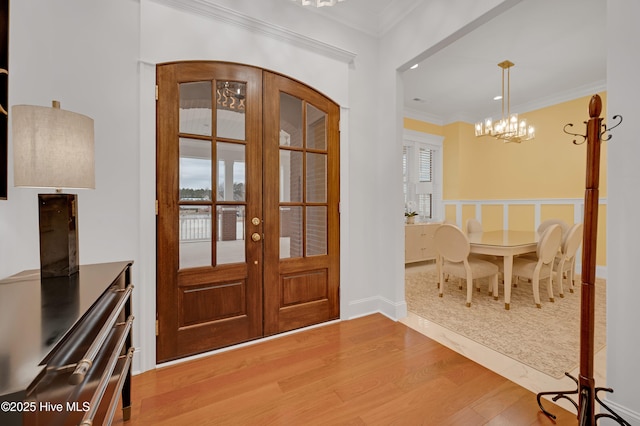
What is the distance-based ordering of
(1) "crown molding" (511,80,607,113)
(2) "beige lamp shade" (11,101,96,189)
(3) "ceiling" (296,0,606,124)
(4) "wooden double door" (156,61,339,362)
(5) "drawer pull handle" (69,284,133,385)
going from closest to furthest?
(5) "drawer pull handle" (69,284,133,385)
(2) "beige lamp shade" (11,101,96,189)
(4) "wooden double door" (156,61,339,362)
(3) "ceiling" (296,0,606,124)
(1) "crown molding" (511,80,607,113)

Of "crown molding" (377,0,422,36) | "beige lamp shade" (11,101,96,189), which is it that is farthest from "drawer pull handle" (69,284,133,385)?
"crown molding" (377,0,422,36)

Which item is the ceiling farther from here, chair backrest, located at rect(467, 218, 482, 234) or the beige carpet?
the beige carpet

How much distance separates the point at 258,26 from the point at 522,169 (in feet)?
18.1

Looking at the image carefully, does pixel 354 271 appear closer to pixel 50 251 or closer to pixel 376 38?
pixel 50 251

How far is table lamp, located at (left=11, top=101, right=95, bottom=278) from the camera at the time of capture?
1.11 m

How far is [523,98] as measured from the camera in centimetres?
514

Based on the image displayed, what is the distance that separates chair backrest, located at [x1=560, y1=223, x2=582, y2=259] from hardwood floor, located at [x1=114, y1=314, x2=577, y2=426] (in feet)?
7.94

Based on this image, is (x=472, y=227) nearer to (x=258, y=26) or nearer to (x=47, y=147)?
(x=258, y=26)

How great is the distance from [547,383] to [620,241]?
107 cm

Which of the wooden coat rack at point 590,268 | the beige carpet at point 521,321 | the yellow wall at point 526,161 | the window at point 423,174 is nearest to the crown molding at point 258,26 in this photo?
the wooden coat rack at point 590,268

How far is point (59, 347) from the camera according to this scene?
68 cm

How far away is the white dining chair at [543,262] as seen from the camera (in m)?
3.06

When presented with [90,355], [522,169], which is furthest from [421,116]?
[90,355]

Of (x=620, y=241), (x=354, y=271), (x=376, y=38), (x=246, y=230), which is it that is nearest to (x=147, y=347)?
(x=246, y=230)
